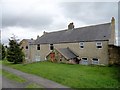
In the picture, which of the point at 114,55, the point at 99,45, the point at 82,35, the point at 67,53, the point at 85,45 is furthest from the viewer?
the point at 82,35

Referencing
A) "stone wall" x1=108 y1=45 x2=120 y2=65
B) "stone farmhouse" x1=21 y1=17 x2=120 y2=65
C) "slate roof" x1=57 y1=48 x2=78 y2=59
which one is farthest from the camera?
"slate roof" x1=57 y1=48 x2=78 y2=59

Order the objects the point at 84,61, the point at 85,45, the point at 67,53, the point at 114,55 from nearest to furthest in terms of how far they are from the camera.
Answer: the point at 114,55 → the point at 85,45 → the point at 84,61 → the point at 67,53

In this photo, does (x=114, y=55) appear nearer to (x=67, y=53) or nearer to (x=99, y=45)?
(x=99, y=45)

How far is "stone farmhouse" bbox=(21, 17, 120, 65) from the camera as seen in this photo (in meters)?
27.1

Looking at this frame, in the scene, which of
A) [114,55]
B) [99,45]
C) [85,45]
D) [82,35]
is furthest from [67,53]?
[114,55]

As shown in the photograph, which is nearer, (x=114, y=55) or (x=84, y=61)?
(x=114, y=55)

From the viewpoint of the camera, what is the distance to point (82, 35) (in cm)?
3275

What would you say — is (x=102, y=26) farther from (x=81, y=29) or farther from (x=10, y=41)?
(x=10, y=41)

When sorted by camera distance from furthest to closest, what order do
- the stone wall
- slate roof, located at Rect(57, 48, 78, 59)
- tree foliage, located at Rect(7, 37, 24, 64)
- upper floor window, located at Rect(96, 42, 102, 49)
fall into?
tree foliage, located at Rect(7, 37, 24, 64)
slate roof, located at Rect(57, 48, 78, 59)
upper floor window, located at Rect(96, 42, 102, 49)
the stone wall

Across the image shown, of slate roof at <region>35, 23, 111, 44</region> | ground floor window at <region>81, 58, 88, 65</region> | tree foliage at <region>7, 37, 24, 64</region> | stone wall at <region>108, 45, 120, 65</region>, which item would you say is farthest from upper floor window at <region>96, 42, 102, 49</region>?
tree foliage at <region>7, 37, 24, 64</region>

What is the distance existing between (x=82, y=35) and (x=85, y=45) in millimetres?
3172

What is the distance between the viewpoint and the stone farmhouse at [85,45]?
27.1m

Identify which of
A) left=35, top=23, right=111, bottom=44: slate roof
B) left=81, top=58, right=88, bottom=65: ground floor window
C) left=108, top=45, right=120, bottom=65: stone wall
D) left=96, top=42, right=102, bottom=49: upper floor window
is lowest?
left=81, top=58, right=88, bottom=65: ground floor window

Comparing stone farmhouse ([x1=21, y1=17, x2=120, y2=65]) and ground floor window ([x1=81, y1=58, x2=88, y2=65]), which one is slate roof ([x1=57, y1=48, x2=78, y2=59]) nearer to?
stone farmhouse ([x1=21, y1=17, x2=120, y2=65])
